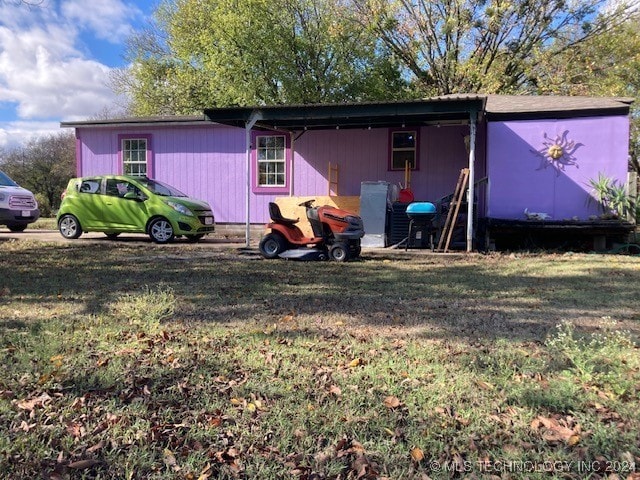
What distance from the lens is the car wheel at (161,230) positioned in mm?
11625

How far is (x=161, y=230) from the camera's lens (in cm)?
1166

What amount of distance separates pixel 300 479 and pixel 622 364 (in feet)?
7.80

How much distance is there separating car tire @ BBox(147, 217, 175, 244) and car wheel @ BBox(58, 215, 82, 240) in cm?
199

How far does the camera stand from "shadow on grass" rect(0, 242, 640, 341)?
4.82 metres

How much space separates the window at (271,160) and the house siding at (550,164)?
5604mm

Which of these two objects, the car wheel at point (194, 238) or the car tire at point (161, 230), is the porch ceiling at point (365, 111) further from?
the car wheel at point (194, 238)

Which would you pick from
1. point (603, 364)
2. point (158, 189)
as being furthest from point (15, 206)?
point (603, 364)

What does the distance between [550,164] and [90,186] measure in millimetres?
10721

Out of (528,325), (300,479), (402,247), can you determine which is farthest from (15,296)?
(402,247)

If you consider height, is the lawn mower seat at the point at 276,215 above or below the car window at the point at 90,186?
below

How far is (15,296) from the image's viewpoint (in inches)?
221

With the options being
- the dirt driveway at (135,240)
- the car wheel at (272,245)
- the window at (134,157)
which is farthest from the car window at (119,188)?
the car wheel at (272,245)

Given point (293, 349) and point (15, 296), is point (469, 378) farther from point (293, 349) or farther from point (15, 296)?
point (15, 296)

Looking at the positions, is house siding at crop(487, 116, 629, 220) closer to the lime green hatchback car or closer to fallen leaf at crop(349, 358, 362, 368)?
the lime green hatchback car
